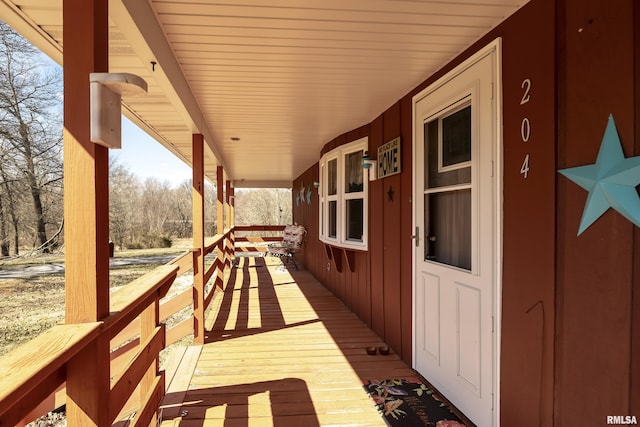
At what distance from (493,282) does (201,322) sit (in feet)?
8.44

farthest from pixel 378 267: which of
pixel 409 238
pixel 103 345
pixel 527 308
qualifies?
pixel 103 345

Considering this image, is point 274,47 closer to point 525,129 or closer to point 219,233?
point 525,129

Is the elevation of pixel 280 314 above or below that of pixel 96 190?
below

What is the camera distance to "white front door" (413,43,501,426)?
1995mm

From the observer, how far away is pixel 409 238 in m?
3.01

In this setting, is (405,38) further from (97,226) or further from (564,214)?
(97,226)

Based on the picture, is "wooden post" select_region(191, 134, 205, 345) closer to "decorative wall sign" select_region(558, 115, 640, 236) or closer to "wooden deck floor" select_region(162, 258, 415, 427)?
"wooden deck floor" select_region(162, 258, 415, 427)

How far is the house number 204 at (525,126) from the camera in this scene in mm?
1726

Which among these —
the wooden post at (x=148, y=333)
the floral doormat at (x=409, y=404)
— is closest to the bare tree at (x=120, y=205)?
the wooden post at (x=148, y=333)

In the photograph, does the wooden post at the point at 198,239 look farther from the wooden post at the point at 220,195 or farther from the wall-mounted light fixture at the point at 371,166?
the wooden post at the point at 220,195

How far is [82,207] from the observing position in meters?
1.22

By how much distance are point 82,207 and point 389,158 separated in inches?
103

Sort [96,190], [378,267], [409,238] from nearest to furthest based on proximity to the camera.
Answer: [96,190] → [409,238] → [378,267]

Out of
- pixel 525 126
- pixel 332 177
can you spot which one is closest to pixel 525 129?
pixel 525 126
